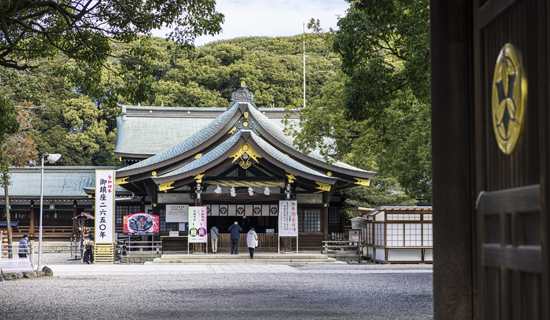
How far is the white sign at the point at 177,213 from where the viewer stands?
22781 millimetres

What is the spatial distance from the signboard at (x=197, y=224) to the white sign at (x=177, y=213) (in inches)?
37.1

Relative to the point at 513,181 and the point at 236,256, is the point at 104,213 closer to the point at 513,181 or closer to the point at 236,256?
the point at 236,256

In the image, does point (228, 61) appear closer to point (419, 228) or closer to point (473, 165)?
point (419, 228)

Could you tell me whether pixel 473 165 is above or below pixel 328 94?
below

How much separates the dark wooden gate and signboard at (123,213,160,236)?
62.3ft

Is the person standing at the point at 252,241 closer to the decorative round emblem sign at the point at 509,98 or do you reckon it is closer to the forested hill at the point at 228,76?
the decorative round emblem sign at the point at 509,98

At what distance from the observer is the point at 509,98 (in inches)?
134

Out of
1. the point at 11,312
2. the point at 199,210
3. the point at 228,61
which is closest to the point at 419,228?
the point at 199,210

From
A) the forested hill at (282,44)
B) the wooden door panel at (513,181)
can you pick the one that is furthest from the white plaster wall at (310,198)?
the forested hill at (282,44)

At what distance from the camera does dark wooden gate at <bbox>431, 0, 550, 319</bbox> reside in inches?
122

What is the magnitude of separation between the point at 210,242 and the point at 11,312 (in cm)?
1530

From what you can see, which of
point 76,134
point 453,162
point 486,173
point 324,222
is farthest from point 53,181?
point 486,173

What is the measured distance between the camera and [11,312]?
28.9ft

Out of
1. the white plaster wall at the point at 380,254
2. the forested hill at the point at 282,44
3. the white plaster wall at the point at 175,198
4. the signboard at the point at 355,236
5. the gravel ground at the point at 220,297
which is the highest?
the forested hill at the point at 282,44
